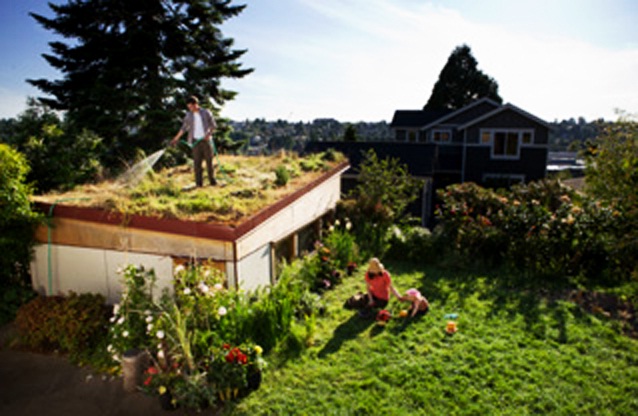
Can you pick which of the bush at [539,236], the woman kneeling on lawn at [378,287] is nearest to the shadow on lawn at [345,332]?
the woman kneeling on lawn at [378,287]

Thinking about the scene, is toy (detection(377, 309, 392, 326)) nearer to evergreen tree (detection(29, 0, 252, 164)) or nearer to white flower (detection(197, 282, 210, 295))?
white flower (detection(197, 282, 210, 295))

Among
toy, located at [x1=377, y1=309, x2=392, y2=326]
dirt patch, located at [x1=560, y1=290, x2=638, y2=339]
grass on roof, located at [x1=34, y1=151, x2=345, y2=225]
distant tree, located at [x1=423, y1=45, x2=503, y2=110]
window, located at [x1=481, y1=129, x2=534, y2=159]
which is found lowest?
toy, located at [x1=377, y1=309, x2=392, y2=326]

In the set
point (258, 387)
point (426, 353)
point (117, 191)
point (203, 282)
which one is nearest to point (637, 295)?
point (426, 353)

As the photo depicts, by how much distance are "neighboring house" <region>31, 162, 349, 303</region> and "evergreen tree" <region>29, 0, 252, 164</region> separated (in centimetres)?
1172

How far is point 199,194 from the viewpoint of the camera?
870 cm

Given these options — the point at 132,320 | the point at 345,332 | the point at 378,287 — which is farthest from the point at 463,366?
the point at 132,320

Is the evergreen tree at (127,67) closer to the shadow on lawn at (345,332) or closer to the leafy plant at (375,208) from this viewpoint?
the leafy plant at (375,208)

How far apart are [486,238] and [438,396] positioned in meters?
5.90

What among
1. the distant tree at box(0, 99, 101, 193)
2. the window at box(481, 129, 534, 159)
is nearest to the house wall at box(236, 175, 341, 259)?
the distant tree at box(0, 99, 101, 193)

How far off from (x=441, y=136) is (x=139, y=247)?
27211 mm

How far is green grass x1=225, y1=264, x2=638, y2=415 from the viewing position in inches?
209

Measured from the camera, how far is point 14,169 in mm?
7418

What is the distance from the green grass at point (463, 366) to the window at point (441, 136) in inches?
937

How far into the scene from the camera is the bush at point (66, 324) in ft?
23.0
